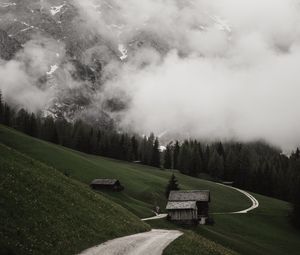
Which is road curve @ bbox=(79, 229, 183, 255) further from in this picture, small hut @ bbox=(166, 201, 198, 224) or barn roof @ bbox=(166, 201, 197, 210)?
barn roof @ bbox=(166, 201, 197, 210)

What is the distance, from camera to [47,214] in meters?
33.1

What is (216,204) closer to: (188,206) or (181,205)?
(188,206)

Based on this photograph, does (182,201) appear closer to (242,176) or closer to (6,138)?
(6,138)

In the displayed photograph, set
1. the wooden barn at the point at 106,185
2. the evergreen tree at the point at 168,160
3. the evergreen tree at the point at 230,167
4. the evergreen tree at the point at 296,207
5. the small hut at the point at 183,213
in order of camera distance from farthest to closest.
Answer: the evergreen tree at the point at 168,160
the evergreen tree at the point at 230,167
the evergreen tree at the point at 296,207
the wooden barn at the point at 106,185
the small hut at the point at 183,213

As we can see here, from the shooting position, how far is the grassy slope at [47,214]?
89.3ft

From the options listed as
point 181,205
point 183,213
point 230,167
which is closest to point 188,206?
point 181,205

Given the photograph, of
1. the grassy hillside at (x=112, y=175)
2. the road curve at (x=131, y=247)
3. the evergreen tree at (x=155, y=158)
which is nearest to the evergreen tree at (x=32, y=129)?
the grassy hillside at (x=112, y=175)

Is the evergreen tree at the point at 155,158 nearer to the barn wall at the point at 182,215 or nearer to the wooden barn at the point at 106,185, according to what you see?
the wooden barn at the point at 106,185

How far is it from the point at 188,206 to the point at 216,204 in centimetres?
3104

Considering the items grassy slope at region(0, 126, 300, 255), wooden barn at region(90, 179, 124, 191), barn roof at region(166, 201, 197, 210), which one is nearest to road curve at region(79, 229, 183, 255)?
grassy slope at region(0, 126, 300, 255)

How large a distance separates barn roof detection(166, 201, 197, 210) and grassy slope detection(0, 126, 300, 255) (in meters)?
4.61

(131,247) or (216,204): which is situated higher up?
(131,247)

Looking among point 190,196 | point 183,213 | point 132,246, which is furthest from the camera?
point 190,196

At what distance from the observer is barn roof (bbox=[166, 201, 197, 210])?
81.9 metres
